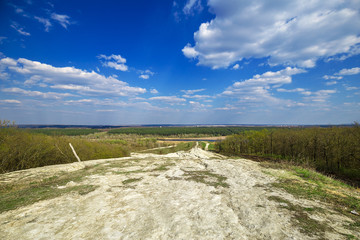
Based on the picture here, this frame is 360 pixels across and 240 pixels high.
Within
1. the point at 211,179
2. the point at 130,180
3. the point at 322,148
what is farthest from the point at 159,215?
the point at 322,148

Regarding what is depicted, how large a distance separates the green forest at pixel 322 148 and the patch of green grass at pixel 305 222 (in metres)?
11.9

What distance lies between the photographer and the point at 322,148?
97.6 ft

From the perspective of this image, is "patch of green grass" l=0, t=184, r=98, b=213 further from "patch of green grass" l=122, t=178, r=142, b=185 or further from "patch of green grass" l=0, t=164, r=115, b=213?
"patch of green grass" l=122, t=178, r=142, b=185

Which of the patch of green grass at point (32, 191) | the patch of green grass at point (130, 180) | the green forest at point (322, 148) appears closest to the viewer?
the patch of green grass at point (32, 191)

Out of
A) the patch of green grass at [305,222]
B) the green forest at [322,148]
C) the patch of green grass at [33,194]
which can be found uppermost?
the patch of green grass at [305,222]

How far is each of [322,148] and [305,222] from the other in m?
36.4

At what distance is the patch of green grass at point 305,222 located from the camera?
3740 mm

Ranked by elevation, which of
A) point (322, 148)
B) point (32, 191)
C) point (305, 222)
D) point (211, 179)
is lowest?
point (322, 148)

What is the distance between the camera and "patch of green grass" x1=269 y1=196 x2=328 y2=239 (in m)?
3.74

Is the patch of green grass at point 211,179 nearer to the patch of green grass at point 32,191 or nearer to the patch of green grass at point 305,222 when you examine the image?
the patch of green grass at point 305,222

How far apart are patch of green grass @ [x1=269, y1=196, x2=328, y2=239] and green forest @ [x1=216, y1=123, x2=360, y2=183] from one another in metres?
11.9

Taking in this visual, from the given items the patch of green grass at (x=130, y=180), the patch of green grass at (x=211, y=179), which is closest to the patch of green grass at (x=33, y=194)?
the patch of green grass at (x=130, y=180)

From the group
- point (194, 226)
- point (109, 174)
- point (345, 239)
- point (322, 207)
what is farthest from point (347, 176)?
point (109, 174)

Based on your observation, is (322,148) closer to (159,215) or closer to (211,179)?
(211,179)
